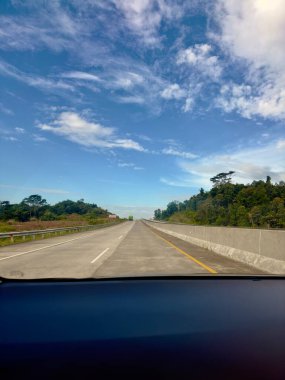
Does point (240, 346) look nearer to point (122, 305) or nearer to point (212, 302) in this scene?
point (212, 302)

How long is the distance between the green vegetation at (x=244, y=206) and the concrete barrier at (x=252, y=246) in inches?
3112

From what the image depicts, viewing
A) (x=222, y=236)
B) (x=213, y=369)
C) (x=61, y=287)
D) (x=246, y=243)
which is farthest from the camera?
(x=222, y=236)

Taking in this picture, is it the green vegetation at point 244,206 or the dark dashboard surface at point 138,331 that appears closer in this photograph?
the dark dashboard surface at point 138,331

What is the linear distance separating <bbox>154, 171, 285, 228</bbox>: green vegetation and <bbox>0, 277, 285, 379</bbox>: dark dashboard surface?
9380cm

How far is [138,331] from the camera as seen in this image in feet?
7.15

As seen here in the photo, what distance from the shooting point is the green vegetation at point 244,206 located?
10172 centimetres

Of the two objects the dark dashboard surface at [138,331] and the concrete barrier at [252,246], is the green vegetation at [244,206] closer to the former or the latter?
the concrete barrier at [252,246]

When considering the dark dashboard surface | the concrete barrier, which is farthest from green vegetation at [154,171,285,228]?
the dark dashboard surface

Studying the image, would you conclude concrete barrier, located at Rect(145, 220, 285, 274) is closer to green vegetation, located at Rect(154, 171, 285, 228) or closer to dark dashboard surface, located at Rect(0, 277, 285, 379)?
dark dashboard surface, located at Rect(0, 277, 285, 379)

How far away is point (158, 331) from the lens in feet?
7.20

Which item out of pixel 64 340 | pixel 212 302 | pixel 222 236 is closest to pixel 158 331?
pixel 64 340

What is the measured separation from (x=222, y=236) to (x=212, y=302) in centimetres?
1441

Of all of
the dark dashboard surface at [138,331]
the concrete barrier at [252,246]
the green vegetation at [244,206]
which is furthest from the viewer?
the green vegetation at [244,206]

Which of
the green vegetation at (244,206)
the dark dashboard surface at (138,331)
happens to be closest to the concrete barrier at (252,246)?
the dark dashboard surface at (138,331)
